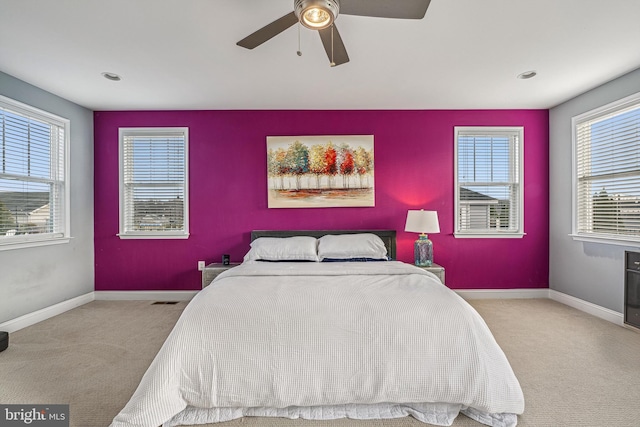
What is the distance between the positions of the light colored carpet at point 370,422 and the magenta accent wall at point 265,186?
657mm

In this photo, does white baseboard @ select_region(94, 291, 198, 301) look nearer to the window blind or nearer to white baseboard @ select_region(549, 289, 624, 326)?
the window blind

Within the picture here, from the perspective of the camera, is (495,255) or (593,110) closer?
(593,110)

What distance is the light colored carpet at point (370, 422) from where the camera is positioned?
5.57 feet

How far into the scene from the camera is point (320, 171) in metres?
3.88

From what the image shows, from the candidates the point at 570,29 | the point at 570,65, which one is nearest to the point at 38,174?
the point at 570,29

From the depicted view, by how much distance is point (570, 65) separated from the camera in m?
2.73

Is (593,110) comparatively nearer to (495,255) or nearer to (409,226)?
(495,255)

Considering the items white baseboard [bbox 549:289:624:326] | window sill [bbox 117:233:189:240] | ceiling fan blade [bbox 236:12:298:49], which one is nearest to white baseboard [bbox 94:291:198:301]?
window sill [bbox 117:233:189:240]

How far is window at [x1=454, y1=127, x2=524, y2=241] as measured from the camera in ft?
12.9

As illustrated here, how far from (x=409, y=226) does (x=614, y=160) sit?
2204mm

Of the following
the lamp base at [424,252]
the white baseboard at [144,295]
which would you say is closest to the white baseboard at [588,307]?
the lamp base at [424,252]

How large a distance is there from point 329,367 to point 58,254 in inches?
141

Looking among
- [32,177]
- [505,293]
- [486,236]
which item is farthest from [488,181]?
[32,177]

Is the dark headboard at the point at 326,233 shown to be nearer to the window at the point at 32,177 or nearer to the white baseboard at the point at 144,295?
the white baseboard at the point at 144,295
